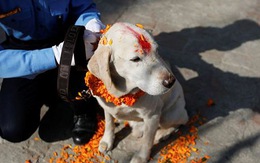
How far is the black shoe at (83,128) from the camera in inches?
122

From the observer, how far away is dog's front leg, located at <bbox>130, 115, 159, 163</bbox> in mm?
2631

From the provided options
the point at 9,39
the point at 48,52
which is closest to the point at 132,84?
the point at 48,52

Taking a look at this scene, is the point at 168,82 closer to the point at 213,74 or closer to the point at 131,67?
the point at 131,67

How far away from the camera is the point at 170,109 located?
288cm

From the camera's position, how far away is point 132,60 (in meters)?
2.00

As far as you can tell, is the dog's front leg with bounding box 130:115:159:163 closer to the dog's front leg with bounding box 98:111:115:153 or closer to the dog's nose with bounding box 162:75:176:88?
the dog's front leg with bounding box 98:111:115:153

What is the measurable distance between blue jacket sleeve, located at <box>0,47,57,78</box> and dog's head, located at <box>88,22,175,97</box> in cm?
46

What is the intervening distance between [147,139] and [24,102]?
1077 mm

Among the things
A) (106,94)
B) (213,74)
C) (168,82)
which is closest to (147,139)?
(106,94)

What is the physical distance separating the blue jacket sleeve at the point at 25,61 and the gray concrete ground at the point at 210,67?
2.94 feet

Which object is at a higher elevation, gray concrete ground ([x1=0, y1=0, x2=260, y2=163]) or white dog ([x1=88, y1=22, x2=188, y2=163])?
white dog ([x1=88, y1=22, x2=188, y2=163])

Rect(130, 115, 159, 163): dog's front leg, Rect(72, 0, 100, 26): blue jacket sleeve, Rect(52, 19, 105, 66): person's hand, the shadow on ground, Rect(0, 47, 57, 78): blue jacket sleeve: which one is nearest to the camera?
Rect(52, 19, 105, 66): person's hand

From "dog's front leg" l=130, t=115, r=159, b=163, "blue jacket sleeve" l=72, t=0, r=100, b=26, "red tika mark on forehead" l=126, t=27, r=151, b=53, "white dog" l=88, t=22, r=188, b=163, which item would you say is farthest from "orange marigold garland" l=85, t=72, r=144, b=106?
"blue jacket sleeve" l=72, t=0, r=100, b=26

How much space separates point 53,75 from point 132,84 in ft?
3.59
